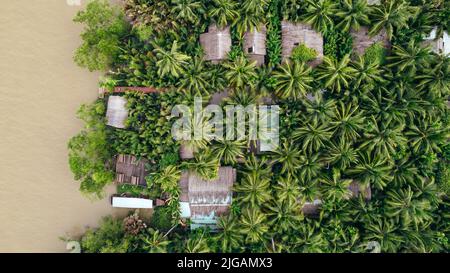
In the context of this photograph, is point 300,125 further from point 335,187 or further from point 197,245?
point 197,245

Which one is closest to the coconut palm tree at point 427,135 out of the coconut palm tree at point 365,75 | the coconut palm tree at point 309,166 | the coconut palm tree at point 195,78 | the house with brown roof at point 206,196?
the coconut palm tree at point 365,75

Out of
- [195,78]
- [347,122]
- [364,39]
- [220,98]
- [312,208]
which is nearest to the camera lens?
[347,122]

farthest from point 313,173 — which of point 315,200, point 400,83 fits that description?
point 400,83

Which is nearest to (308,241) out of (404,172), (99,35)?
(404,172)

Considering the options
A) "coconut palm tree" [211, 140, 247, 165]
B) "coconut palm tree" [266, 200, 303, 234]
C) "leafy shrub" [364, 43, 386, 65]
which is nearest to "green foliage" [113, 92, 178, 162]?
"coconut palm tree" [211, 140, 247, 165]

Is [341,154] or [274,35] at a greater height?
[274,35]

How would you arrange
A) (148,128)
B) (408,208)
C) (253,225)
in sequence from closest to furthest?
(408,208) → (253,225) → (148,128)
